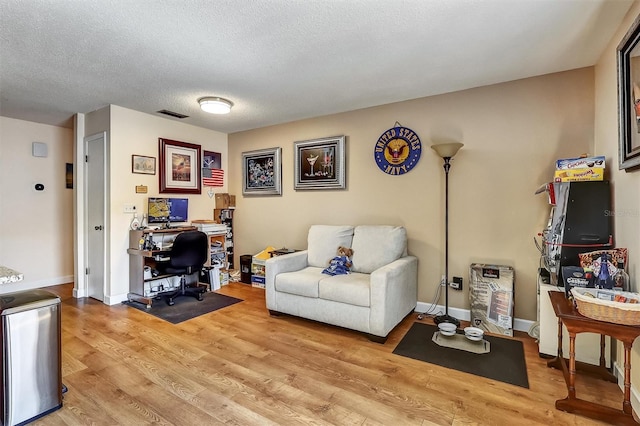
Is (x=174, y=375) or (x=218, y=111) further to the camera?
(x=218, y=111)

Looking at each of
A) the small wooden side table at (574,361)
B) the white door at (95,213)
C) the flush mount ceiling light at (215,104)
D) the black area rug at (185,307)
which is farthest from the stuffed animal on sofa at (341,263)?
the white door at (95,213)

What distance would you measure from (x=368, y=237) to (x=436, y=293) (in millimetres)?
936

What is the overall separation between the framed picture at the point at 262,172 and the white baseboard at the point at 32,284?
297cm

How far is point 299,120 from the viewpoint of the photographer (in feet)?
14.2

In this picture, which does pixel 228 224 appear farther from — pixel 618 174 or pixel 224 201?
pixel 618 174

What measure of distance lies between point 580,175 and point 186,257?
12.9 feet

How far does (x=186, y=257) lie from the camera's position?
3785 mm

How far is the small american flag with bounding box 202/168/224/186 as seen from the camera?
4.80 m

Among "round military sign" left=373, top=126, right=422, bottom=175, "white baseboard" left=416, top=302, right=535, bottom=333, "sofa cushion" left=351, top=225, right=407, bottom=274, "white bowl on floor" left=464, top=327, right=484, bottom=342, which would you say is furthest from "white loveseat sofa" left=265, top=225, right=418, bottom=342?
"round military sign" left=373, top=126, right=422, bottom=175

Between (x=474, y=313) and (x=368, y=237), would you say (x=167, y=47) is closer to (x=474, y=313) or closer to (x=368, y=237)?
(x=368, y=237)

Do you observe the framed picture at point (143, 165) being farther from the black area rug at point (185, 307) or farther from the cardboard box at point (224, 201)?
the black area rug at point (185, 307)

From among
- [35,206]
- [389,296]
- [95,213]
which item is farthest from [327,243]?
[35,206]

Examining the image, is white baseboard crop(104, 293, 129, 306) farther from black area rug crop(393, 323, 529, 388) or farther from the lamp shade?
the lamp shade

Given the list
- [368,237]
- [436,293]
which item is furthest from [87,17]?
[436,293]
